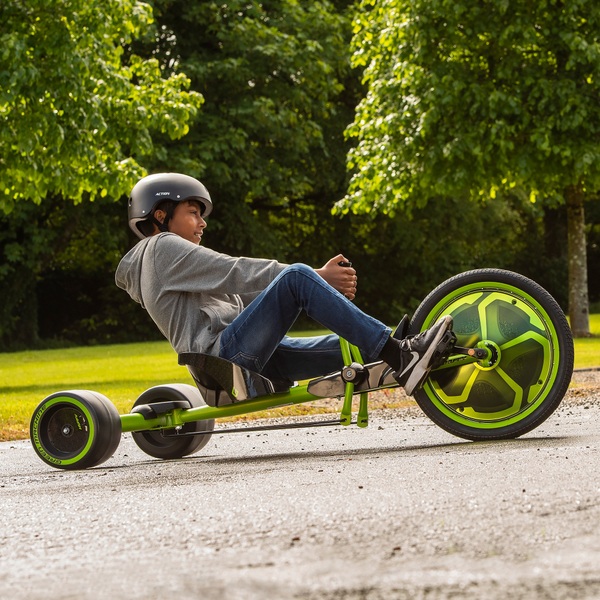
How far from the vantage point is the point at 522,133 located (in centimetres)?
2083

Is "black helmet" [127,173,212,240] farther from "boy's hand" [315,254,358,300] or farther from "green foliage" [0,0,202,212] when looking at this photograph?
"green foliage" [0,0,202,212]

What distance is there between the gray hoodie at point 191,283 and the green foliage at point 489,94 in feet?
47.1

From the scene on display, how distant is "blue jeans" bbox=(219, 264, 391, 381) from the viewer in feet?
18.8

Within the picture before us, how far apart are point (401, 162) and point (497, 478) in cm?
1722

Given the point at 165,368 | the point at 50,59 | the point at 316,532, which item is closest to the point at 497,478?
the point at 316,532

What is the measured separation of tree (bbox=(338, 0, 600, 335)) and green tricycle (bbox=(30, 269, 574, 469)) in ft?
46.8

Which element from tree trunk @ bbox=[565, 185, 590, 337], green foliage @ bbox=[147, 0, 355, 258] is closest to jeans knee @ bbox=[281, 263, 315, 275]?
tree trunk @ bbox=[565, 185, 590, 337]

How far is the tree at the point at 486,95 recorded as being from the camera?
20.0 m

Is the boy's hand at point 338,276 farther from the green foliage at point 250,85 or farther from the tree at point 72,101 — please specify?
the green foliage at point 250,85

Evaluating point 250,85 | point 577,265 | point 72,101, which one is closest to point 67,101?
point 72,101

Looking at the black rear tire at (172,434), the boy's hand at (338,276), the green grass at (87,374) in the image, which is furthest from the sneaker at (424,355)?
the green grass at (87,374)

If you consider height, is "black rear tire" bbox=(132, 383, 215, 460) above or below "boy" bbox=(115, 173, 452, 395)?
below

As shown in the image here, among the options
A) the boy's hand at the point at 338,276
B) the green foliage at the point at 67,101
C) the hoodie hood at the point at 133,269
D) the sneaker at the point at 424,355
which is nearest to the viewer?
the sneaker at the point at 424,355

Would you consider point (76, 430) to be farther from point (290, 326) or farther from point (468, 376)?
point (468, 376)
